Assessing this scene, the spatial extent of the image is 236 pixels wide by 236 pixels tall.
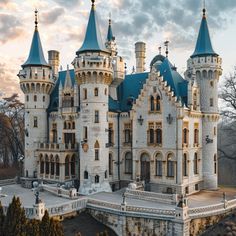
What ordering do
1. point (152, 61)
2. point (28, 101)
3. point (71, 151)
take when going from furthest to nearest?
point (152, 61), point (28, 101), point (71, 151)

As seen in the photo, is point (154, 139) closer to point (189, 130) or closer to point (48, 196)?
point (189, 130)

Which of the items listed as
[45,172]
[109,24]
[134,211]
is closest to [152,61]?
[109,24]

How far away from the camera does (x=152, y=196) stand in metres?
31.9

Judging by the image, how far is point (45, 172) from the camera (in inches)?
1590

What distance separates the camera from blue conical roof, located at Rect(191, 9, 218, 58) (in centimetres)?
3747

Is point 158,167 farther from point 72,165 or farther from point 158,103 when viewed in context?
point 72,165

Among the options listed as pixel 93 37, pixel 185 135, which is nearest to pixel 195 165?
pixel 185 135

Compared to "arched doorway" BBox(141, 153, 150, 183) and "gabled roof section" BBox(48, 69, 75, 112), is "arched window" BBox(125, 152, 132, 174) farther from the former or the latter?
"gabled roof section" BBox(48, 69, 75, 112)

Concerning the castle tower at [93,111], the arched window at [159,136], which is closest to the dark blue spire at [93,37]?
the castle tower at [93,111]

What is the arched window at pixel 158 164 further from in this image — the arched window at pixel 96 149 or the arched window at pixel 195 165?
the arched window at pixel 96 149

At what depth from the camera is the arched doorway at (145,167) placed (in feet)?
122

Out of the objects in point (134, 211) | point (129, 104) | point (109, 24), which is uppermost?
point (109, 24)

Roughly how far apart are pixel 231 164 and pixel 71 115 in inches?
1420

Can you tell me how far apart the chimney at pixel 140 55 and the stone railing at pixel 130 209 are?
77.4 feet
